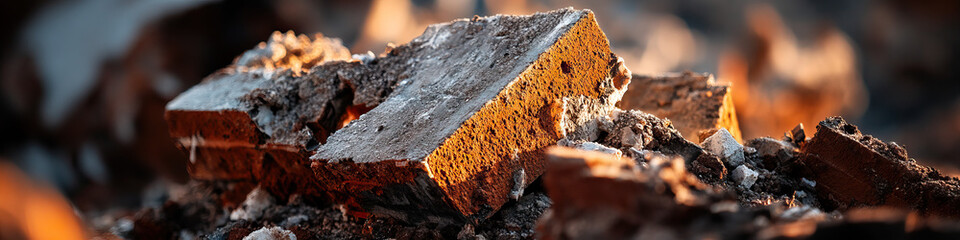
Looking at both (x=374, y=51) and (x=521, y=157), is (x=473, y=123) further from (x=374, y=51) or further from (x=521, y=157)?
(x=374, y=51)

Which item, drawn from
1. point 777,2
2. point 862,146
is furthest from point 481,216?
point 777,2

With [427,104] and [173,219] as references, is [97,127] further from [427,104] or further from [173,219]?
[427,104]

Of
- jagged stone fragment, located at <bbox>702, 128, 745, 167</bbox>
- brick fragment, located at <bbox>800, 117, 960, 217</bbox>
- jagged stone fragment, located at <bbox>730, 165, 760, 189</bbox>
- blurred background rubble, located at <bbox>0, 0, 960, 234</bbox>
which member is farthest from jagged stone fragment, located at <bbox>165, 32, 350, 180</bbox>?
blurred background rubble, located at <bbox>0, 0, 960, 234</bbox>

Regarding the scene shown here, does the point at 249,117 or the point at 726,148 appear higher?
the point at 726,148

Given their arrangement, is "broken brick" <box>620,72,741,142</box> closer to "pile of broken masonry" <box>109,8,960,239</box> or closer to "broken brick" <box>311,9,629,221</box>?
"pile of broken masonry" <box>109,8,960,239</box>

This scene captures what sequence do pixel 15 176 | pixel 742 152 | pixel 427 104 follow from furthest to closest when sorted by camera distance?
pixel 742 152 < pixel 427 104 < pixel 15 176

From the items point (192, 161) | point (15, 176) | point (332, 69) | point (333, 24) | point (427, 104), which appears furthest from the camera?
point (333, 24)

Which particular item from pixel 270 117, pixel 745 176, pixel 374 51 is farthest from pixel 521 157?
pixel 374 51
